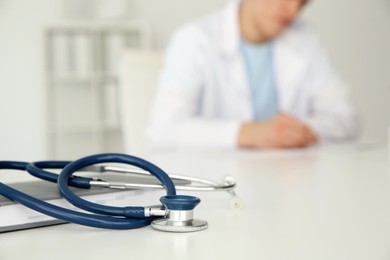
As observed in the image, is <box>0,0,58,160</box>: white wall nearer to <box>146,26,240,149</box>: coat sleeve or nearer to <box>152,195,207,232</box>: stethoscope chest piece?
<box>146,26,240,149</box>: coat sleeve

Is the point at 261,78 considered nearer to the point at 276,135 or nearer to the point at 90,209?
the point at 276,135

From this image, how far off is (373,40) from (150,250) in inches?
148

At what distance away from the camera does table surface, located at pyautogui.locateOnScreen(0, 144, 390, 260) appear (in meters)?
0.35

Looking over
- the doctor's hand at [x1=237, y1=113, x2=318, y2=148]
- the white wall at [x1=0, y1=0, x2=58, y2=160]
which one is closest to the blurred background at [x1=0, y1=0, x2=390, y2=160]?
the white wall at [x1=0, y1=0, x2=58, y2=160]

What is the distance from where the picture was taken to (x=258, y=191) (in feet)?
2.06

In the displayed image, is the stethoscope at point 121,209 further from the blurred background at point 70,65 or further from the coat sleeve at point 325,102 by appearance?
the blurred background at point 70,65

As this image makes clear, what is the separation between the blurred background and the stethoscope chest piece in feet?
9.27

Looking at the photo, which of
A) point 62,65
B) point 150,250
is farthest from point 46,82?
point 150,250

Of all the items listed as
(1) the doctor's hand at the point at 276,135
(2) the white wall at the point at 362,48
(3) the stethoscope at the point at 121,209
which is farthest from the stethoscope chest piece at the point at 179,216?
(2) the white wall at the point at 362,48

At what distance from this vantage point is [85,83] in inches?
134

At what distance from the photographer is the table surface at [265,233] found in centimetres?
35

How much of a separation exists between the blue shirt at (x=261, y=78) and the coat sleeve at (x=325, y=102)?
12cm

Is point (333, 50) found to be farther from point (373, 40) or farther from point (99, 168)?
point (99, 168)

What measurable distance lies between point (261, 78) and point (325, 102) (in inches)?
8.6
